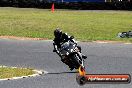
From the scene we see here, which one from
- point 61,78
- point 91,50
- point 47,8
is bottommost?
point 47,8

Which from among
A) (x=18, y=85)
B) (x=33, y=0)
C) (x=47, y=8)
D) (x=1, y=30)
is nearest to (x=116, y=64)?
(x=18, y=85)

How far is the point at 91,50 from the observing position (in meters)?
18.8

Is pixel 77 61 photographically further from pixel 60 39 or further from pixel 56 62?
pixel 56 62

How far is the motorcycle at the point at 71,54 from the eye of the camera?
2857 mm

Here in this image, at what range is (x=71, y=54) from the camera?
2863 mm

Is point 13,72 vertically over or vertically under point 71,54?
under

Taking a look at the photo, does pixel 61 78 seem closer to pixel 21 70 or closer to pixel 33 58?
pixel 21 70

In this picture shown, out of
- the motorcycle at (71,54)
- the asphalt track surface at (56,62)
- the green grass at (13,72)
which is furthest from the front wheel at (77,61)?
the green grass at (13,72)

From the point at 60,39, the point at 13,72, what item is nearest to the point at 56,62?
the point at 13,72

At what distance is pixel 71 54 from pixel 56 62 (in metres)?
11.4

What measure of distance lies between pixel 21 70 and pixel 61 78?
1574 millimetres

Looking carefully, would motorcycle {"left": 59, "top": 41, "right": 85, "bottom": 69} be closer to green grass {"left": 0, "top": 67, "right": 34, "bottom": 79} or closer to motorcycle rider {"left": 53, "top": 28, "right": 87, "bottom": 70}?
motorcycle rider {"left": 53, "top": 28, "right": 87, "bottom": 70}

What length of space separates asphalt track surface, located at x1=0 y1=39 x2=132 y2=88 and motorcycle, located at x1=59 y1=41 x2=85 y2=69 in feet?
18.8

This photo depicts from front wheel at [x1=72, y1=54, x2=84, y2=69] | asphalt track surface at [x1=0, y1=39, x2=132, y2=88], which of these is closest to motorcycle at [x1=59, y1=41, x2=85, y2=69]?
front wheel at [x1=72, y1=54, x2=84, y2=69]
